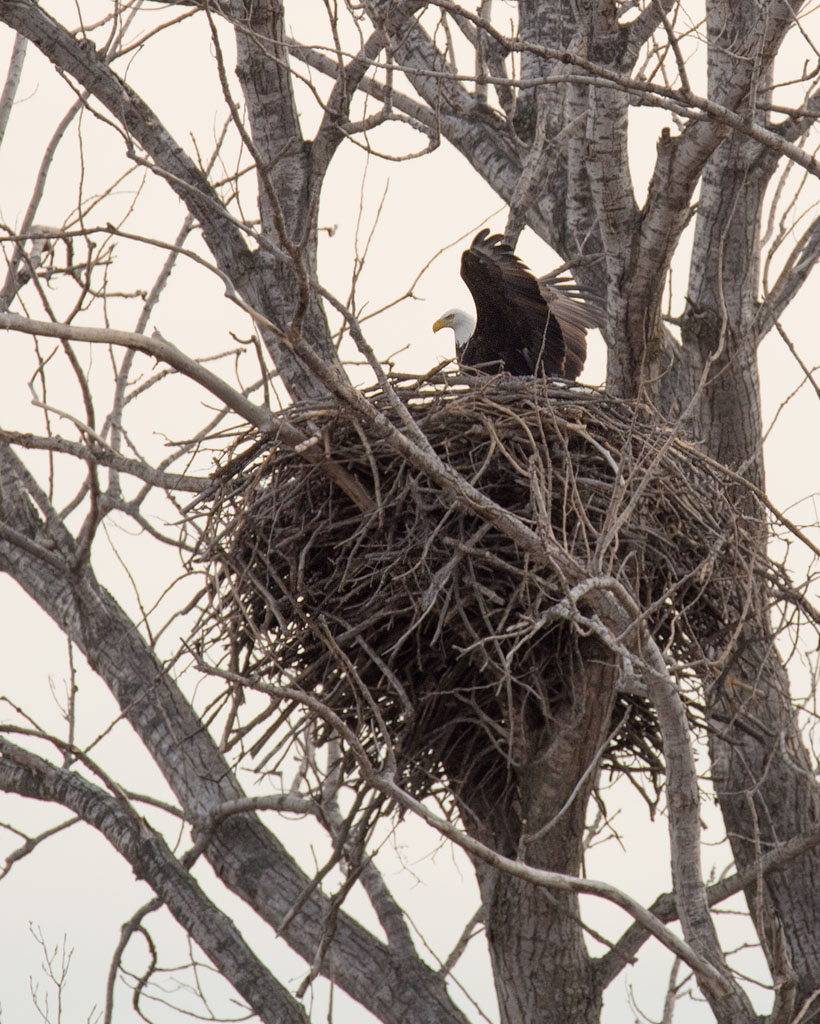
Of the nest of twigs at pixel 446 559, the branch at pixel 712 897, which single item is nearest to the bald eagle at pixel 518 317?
the nest of twigs at pixel 446 559

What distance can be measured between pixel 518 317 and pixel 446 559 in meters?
1.88

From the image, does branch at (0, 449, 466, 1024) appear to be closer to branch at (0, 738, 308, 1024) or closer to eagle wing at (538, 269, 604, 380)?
branch at (0, 738, 308, 1024)

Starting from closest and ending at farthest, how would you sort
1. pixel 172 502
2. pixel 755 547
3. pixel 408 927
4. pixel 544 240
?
pixel 755 547, pixel 172 502, pixel 408 927, pixel 544 240

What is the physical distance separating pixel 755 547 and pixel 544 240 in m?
2.59

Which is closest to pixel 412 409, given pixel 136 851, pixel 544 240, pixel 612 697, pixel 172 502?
pixel 172 502

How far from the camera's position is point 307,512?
3701 millimetres

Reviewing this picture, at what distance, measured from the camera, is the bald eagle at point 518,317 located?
4.95 meters

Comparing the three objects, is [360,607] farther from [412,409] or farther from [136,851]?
[136,851]

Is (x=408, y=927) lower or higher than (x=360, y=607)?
lower

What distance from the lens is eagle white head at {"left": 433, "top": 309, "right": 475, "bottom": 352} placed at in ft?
19.1

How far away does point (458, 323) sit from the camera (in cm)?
585

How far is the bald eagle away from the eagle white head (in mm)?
19

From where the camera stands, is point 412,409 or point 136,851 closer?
point 412,409

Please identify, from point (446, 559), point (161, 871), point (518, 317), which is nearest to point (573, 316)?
point (518, 317)
